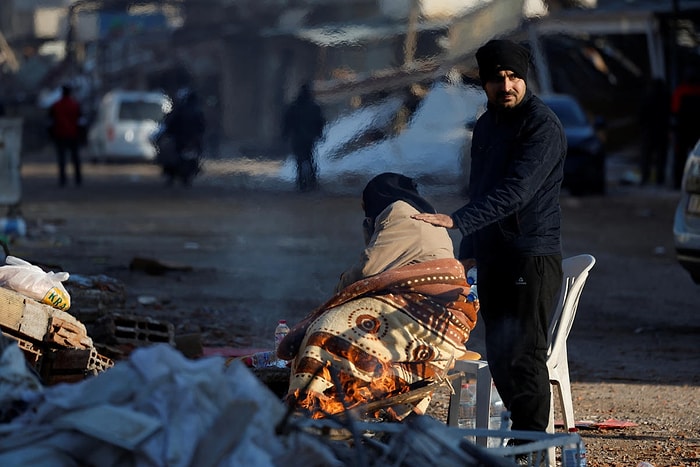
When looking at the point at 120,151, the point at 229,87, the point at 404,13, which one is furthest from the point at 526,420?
the point at 120,151

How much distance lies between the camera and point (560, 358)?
564cm

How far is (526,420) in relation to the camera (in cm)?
504

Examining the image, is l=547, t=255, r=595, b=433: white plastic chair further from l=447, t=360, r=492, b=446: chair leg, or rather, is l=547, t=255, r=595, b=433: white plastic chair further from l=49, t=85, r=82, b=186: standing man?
l=49, t=85, r=82, b=186: standing man

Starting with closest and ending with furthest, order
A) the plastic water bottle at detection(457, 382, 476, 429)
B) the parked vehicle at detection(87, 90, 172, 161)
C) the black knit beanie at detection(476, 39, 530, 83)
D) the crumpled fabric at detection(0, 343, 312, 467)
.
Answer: the crumpled fabric at detection(0, 343, 312, 467), the black knit beanie at detection(476, 39, 530, 83), the plastic water bottle at detection(457, 382, 476, 429), the parked vehicle at detection(87, 90, 172, 161)

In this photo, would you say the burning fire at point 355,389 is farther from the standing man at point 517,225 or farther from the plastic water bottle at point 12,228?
the plastic water bottle at point 12,228

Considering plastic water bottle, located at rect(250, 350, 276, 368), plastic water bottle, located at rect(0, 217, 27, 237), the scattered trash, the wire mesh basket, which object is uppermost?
the wire mesh basket

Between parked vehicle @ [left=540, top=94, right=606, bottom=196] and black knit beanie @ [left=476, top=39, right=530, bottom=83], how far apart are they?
16.1 meters

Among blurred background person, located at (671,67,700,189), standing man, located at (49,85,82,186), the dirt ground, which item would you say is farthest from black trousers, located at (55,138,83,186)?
blurred background person, located at (671,67,700,189)

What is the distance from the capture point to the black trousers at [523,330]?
502 cm

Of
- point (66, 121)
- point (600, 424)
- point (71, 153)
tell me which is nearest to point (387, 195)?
point (600, 424)

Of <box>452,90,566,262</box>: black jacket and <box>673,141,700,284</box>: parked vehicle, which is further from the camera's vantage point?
<box>673,141,700,284</box>: parked vehicle

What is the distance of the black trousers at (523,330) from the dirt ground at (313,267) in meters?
0.69

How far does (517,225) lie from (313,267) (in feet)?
23.4

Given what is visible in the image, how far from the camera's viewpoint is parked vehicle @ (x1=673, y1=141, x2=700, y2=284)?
928 centimetres
